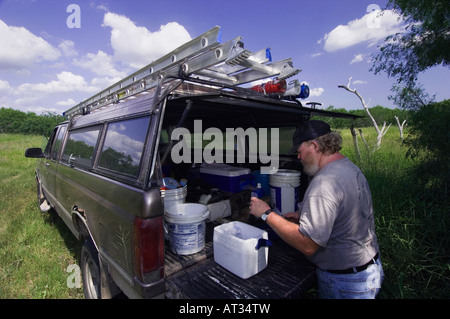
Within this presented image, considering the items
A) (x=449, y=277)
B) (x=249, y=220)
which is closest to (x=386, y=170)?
(x=449, y=277)

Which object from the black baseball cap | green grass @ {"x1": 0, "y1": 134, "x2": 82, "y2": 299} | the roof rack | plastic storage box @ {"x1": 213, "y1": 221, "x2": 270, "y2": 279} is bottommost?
green grass @ {"x1": 0, "y1": 134, "x2": 82, "y2": 299}

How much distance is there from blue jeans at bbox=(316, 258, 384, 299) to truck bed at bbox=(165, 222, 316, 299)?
15 centimetres

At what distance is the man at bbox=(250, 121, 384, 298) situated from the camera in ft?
5.24

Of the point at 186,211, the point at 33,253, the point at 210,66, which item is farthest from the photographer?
the point at 33,253

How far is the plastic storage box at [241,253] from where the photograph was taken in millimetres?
1778

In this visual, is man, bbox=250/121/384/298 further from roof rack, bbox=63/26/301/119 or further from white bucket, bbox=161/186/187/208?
white bucket, bbox=161/186/187/208

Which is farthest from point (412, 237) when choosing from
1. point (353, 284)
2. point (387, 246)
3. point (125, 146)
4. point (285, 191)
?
point (125, 146)

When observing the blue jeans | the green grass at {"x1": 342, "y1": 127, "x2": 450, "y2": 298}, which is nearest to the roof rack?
the blue jeans

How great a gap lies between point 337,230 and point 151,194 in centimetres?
141

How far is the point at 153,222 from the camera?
1.59m

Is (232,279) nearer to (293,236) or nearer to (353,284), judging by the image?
(293,236)

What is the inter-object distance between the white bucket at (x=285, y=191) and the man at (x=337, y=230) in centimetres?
97

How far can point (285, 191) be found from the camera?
2.90 m

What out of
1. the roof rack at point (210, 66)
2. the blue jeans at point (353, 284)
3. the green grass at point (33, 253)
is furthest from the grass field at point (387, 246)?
the roof rack at point (210, 66)
